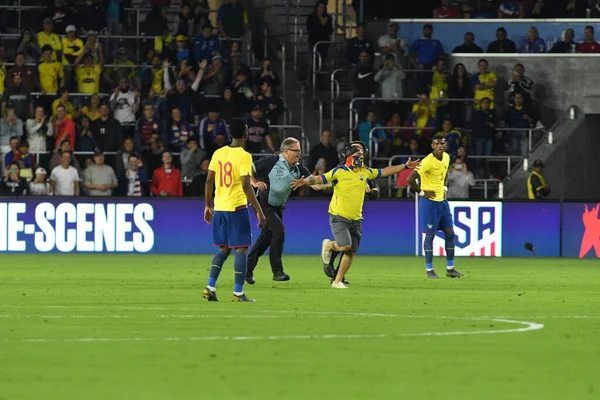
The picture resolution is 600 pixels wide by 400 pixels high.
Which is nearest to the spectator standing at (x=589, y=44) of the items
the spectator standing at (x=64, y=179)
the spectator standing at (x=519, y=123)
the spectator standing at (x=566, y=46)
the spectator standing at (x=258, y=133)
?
the spectator standing at (x=566, y=46)

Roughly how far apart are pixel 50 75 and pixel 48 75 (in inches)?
1.8

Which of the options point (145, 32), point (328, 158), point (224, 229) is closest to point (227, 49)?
point (145, 32)

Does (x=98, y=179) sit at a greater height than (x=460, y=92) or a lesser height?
lesser

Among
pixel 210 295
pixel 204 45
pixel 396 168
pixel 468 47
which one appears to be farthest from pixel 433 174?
pixel 468 47

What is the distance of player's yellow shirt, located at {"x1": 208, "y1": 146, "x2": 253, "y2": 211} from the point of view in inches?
652

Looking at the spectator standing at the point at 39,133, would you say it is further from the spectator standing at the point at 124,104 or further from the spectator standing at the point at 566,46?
the spectator standing at the point at 566,46

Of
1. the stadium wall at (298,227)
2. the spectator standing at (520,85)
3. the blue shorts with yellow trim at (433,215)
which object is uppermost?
the spectator standing at (520,85)

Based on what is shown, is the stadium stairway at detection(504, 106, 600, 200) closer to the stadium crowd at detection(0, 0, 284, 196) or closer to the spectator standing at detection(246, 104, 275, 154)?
the spectator standing at detection(246, 104, 275, 154)

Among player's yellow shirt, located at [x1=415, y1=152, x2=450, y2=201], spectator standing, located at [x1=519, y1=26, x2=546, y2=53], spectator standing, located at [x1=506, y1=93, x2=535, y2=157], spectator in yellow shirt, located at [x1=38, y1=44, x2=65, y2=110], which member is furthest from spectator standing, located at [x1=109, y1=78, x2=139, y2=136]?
player's yellow shirt, located at [x1=415, y1=152, x2=450, y2=201]

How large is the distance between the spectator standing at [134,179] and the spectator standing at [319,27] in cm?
655

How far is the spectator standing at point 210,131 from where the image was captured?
32.9 m

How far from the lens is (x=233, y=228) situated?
54.2 ft

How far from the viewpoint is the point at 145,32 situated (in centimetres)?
3653

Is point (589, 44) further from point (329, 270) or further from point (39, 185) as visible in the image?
point (329, 270)
